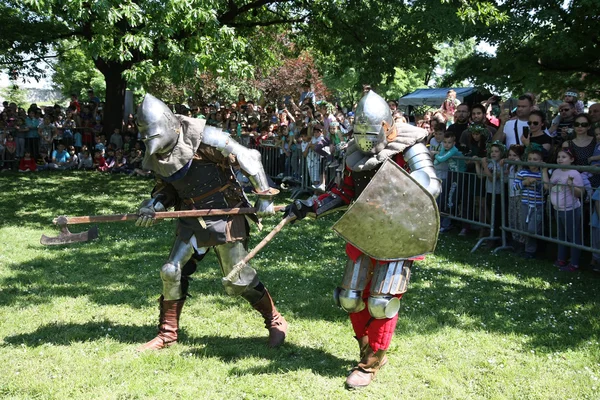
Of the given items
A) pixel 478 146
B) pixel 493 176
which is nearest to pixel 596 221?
pixel 493 176

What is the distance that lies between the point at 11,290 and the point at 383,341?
11.9ft

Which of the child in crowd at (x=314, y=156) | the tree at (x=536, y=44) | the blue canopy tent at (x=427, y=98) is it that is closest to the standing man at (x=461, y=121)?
the child in crowd at (x=314, y=156)

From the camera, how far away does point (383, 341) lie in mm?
3701

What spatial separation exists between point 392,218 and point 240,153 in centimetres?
117

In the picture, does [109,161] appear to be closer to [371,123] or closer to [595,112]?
[595,112]

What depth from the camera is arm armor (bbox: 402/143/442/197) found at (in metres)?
3.45

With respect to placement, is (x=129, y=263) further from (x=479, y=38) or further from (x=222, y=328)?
(x=479, y=38)

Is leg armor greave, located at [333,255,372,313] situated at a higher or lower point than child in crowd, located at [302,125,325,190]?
lower

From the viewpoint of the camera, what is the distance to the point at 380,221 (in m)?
3.44

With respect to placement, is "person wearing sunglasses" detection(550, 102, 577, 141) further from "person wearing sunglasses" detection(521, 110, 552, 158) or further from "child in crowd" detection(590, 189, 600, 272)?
"child in crowd" detection(590, 189, 600, 272)

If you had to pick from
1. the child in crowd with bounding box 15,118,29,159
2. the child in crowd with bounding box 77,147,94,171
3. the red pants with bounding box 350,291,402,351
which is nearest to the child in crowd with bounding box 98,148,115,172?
the child in crowd with bounding box 77,147,94,171

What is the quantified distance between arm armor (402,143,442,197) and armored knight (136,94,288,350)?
1.01 metres

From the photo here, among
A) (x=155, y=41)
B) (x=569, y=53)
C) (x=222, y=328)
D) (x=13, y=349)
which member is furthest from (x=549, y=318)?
(x=569, y=53)

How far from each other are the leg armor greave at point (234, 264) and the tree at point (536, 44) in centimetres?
759
